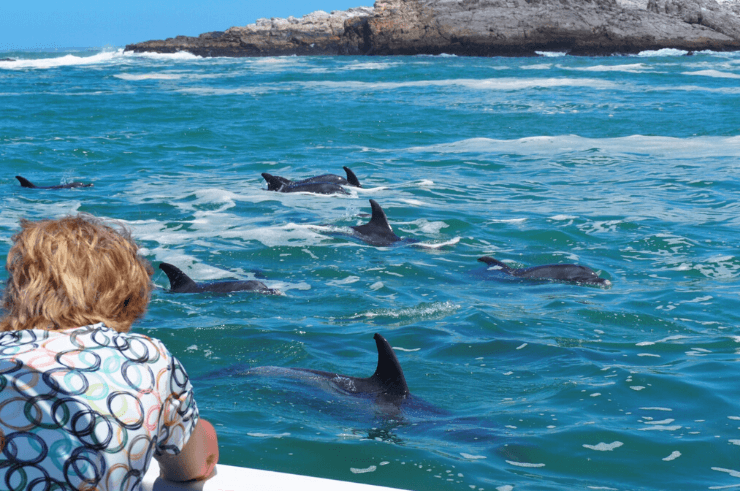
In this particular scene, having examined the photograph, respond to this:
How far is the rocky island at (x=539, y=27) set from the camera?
71.3 meters

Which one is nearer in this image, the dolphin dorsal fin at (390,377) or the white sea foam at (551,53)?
the dolphin dorsal fin at (390,377)

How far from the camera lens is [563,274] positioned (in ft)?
29.6

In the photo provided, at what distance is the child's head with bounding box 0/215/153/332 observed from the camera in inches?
93.0

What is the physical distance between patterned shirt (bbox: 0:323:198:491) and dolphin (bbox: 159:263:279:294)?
6.15m

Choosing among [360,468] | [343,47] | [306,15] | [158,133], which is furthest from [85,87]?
[306,15]

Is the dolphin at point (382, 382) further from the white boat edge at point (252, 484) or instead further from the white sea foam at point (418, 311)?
the white boat edge at point (252, 484)

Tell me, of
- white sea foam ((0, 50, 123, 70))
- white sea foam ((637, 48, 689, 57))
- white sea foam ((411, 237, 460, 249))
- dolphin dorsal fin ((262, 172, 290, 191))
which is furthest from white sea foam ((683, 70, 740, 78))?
white sea foam ((0, 50, 123, 70))

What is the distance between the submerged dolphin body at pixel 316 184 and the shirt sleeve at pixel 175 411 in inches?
459

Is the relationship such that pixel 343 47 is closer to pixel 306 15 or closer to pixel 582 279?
pixel 306 15

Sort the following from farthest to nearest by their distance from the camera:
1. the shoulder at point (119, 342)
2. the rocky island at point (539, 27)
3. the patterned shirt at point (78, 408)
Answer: the rocky island at point (539, 27)
the shoulder at point (119, 342)
the patterned shirt at point (78, 408)

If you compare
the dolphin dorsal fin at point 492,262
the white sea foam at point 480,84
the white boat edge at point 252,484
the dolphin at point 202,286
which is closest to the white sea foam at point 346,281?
the dolphin at point 202,286

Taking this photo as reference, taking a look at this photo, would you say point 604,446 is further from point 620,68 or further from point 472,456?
point 620,68

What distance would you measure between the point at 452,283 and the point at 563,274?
1.32m

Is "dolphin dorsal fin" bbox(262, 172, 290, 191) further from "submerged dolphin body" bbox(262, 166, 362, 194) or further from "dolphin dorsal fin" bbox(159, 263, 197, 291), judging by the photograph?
"dolphin dorsal fin" bbox(159, 263, 197, 291)
